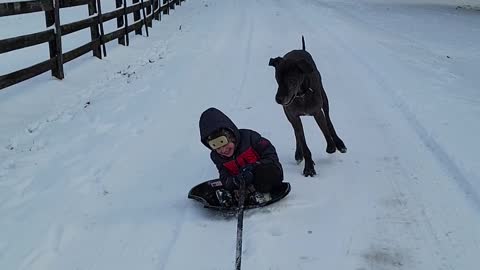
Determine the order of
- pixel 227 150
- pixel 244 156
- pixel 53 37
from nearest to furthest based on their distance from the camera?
pixel 227 150 → pixel 244 156 → pixel 53 37

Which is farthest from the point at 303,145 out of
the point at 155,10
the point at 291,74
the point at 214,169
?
the point at 155,10

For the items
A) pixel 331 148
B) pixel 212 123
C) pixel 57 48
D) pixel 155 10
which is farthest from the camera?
pixel 155 10

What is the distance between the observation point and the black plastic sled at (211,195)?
4.04 metres

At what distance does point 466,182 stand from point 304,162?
56.2 inches

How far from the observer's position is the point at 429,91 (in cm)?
748

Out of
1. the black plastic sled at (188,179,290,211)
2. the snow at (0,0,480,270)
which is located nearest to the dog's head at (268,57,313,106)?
the black plastic sled at (188,179,290,211)

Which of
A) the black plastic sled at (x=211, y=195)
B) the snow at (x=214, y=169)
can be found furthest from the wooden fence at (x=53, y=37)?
the black plastic sled at (x=211, y=195)

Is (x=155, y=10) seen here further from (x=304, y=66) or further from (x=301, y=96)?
(x=304, y=66)

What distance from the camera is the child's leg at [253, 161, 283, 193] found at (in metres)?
3.96

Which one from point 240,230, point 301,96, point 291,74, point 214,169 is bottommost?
point 214,169

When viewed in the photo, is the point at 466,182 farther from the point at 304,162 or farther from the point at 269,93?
the point at 269,93

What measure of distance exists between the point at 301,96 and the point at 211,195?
1174mm

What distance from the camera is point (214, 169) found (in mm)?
5000

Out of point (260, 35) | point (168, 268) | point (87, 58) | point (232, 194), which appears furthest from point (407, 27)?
point (168, 268)
